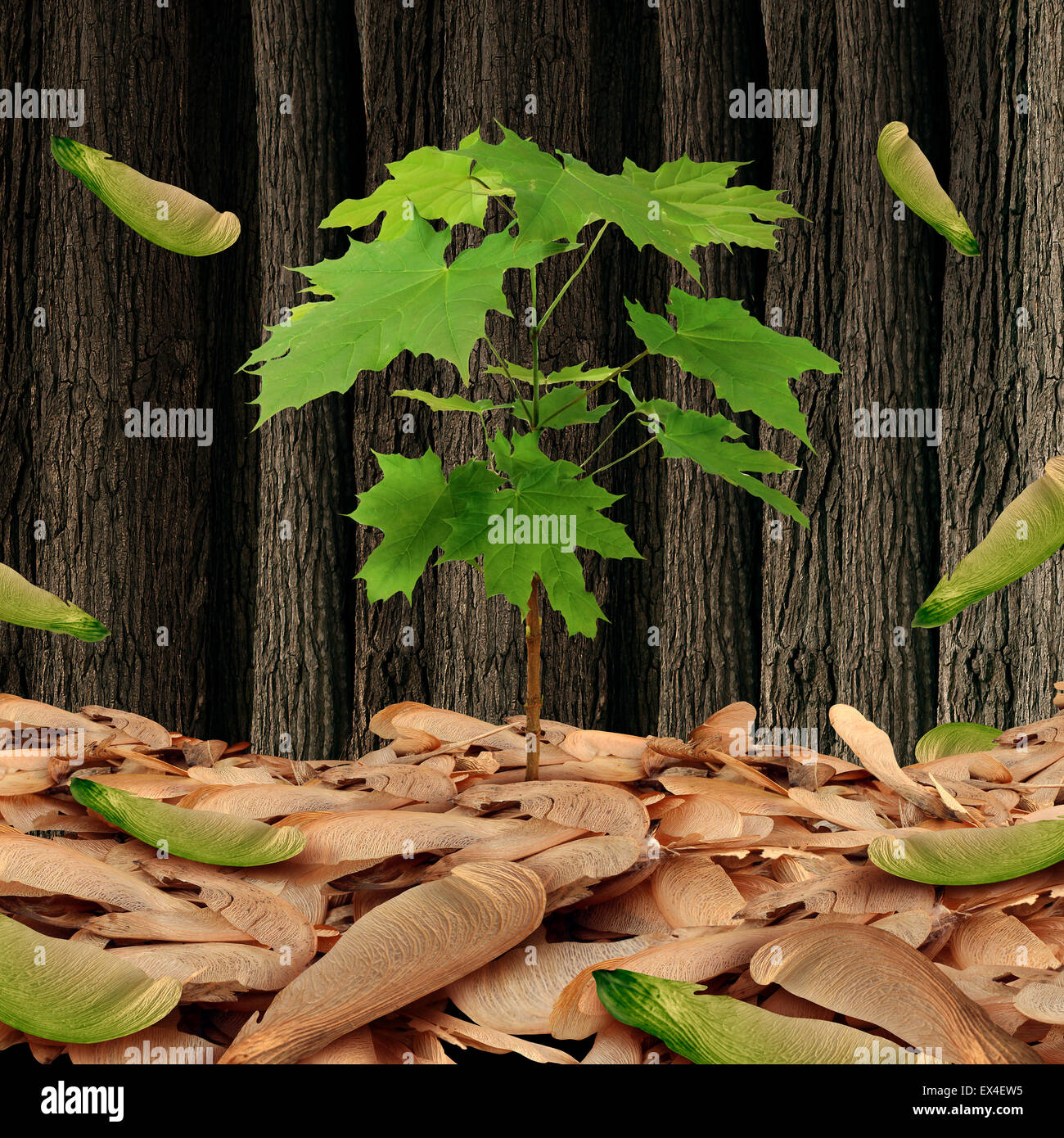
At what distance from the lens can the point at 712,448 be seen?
116 centimetres

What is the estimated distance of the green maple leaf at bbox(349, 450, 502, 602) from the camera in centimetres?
118

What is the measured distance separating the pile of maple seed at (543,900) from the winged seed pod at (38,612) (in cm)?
25

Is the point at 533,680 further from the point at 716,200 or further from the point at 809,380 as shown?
the point at 809,380

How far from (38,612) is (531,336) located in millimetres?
1025

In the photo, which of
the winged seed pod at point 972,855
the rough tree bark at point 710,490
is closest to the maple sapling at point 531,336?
the winged seed pod at point 972,855

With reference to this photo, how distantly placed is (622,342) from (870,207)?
498mm

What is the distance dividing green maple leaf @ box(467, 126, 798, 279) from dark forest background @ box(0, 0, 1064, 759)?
1.90 feet

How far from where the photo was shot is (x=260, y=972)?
2.95 ft

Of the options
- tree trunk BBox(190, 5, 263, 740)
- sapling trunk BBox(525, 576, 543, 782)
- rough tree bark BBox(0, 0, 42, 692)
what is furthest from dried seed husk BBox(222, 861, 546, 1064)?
rough tree bark BBox(0, 0, 42, 692)

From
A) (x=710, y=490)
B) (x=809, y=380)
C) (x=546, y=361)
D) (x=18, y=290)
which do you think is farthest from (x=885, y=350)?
(x=18, y=290)

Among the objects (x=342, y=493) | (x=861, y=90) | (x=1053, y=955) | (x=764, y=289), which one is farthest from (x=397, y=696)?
(x=861, y=90)

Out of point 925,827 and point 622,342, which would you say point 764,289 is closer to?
point 622,342

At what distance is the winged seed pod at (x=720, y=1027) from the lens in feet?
2.53

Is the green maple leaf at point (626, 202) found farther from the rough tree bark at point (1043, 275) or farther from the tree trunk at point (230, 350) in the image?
the tree trunk at point (230, 350)
